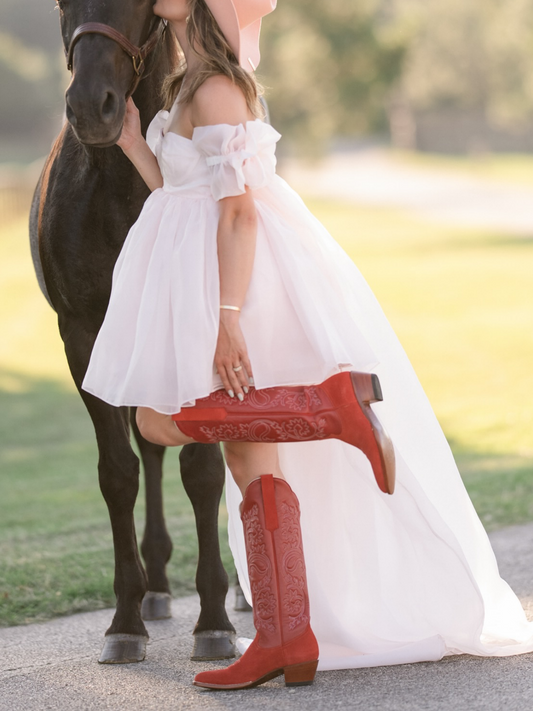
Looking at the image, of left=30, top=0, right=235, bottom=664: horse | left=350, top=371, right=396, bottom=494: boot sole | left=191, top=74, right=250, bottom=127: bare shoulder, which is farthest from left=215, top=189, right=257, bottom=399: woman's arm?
left=30, top=0, right=235, bottom=664: horse

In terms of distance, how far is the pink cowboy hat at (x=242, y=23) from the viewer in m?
2.65

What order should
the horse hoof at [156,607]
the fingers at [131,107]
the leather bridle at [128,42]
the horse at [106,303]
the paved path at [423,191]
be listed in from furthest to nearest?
the paved path at [423,191] → the horse hoof at [156,607] → the horse at [106,303] → the fingers at [131,107] → the leather bridle at [128,42]

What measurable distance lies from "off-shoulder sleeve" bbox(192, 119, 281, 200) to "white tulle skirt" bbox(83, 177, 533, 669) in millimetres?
132

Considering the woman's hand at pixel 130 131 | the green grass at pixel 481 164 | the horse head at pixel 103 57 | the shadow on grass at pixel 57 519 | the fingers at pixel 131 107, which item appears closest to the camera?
the horse head at pixel 103 57

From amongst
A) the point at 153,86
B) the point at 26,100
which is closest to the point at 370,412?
the point at 153,86

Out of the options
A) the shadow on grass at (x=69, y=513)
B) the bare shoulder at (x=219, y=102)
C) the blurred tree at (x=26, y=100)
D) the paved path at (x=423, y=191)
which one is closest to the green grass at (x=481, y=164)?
the paved path at (x=423, y=191)

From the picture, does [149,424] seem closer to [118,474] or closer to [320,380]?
[320,380]

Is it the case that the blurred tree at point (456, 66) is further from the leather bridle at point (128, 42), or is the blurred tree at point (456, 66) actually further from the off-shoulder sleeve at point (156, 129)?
the off-shoulder sleeve at point (156, 129)

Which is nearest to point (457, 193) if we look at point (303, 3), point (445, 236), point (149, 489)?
point (303, 3)

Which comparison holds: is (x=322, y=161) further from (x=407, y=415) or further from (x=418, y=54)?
(x=407, y=415)

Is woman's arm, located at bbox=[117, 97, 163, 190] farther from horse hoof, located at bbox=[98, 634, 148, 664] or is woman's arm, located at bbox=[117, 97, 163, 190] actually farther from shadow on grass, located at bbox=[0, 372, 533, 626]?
shadow on grass, located at bbox=[0, 372, 533, 626]

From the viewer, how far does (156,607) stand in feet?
12.5

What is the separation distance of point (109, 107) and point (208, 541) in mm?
1520

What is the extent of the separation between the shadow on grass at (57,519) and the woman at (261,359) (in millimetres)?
1353
